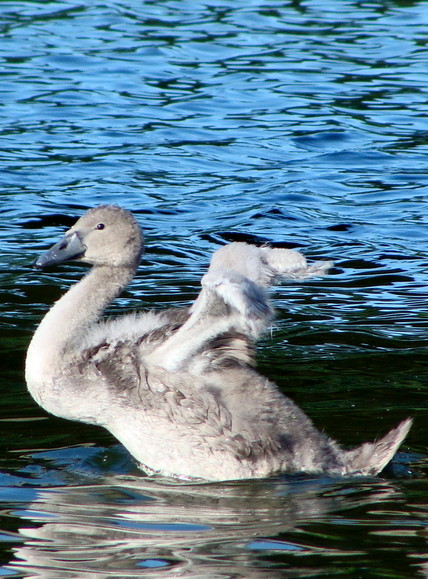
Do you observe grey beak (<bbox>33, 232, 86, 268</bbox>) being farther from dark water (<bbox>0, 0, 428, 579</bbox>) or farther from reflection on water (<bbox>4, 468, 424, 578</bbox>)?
reflection on water (<bbox>4, 468, 424, 578</bbox>)

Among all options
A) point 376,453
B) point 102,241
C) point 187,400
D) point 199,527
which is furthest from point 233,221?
point 199,527

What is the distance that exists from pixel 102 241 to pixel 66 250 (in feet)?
0.77

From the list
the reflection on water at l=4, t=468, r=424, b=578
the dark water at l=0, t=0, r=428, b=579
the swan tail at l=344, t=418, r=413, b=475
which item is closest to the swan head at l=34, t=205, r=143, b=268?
the dark water at l=0, t=0, r=428, b=579

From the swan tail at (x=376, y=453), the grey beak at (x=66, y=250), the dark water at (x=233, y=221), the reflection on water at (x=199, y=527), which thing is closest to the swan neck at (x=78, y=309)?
the grey beak at (x=66, y=250)

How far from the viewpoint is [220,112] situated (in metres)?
16.0

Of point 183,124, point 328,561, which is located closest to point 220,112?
point 183,124

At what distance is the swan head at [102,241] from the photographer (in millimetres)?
7359

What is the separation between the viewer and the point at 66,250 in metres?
7.39

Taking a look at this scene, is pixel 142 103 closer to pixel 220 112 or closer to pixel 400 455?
pixel 220 112

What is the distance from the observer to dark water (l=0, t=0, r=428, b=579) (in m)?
5.80

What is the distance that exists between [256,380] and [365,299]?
115 inches

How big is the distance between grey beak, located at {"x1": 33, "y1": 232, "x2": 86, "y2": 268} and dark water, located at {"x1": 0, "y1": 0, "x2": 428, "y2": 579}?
3.33ft

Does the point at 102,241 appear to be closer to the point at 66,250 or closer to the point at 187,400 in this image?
the point at 66,250

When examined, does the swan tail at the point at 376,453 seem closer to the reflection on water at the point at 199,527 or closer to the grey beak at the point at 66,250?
the reflection on water at the point at 199,527
